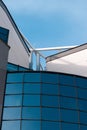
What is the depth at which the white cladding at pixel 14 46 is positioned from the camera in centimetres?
4106

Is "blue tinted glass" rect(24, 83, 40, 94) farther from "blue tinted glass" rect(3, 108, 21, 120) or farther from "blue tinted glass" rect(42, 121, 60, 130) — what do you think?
"blue tinted glass" rect(42, 121, 60, 130)

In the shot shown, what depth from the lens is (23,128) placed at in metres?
25.5

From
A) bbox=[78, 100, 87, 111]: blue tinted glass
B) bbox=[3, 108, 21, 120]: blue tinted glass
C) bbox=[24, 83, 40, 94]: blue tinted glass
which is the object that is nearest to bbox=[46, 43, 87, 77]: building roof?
bbox=[78, 100, 87, 111]: blue tinted glass

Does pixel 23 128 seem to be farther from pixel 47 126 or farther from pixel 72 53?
pixel 72 53

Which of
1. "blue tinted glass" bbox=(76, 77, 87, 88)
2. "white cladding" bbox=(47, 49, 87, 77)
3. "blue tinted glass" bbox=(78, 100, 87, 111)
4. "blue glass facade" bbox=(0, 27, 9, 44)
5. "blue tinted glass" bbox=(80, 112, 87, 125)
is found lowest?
"blue tinted glass" bbox=(80, 112, 87, 125)

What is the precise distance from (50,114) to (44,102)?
1.27 metres

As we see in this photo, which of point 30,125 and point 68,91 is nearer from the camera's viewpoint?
point 30,125

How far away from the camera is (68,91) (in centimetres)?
2864

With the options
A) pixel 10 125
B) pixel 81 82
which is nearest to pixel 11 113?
pixel 10 125

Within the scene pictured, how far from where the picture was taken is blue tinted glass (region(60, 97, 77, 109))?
2745 centimetres

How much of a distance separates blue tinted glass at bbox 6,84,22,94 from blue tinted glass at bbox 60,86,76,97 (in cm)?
375

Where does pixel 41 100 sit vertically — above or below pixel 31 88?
below

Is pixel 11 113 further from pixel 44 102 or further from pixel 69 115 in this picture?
pixel 69 115

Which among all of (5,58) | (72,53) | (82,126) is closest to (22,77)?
(5,58)
